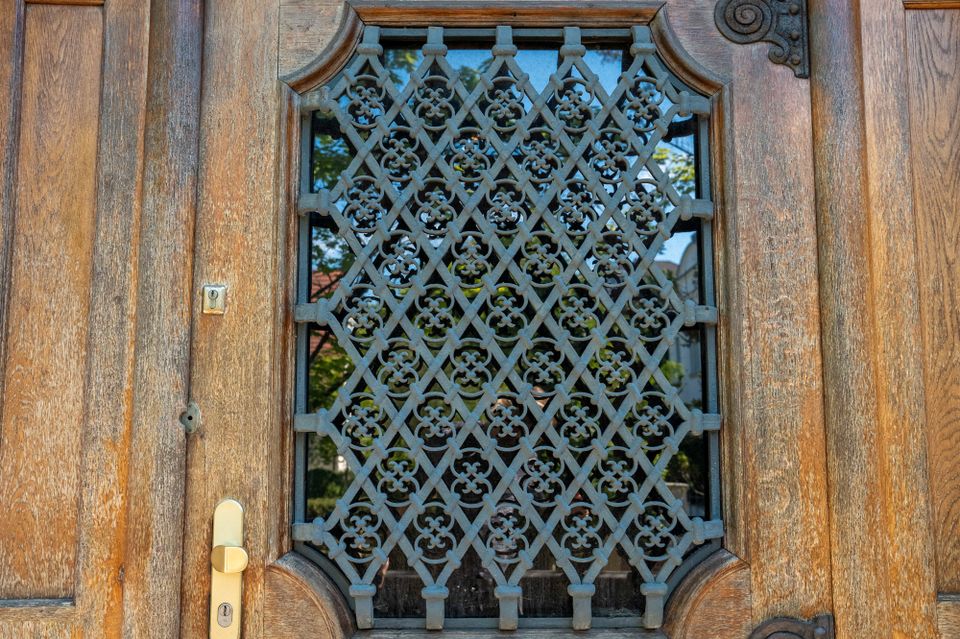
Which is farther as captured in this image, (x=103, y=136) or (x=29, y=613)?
(x=103, y=136)

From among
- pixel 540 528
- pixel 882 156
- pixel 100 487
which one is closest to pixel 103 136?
pixel 100 487

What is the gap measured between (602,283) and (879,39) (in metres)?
0.72

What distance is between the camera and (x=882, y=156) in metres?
1.55

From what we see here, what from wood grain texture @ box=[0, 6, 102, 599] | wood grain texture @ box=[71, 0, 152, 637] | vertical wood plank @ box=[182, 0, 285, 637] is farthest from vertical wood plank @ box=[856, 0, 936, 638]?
wood grain texture @ box=[0, 6, 102, 599]

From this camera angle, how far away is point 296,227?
1.57 meters

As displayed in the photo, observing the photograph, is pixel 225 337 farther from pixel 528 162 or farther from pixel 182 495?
pixel 528 162

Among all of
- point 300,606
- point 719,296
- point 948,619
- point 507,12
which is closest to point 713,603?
point 948,619

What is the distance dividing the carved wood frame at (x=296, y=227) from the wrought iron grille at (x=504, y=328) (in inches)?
1.0

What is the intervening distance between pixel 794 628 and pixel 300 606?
88cm

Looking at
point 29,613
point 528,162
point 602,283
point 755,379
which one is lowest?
point 29,613

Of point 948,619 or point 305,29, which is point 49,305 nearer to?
point 305,29

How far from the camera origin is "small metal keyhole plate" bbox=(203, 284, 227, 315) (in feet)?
4.99

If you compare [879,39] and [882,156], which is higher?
[879,39]

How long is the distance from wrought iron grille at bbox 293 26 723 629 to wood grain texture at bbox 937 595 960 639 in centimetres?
42
